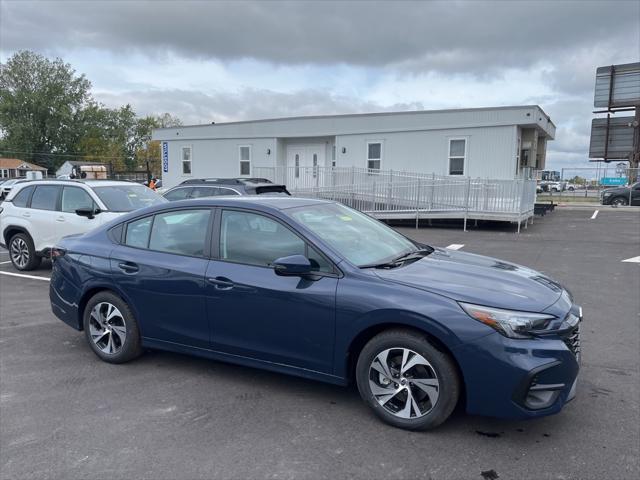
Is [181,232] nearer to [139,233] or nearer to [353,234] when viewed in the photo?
[139,233]

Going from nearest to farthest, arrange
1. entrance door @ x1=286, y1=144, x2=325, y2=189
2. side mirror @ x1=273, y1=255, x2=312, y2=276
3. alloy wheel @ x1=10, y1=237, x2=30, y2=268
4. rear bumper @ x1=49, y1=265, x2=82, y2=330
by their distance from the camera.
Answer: side mirror @ x1=273, y1=255, x2=312, y2=276 → rear bumper @ x1=49, y1=265, x2=82, y2=330 → alloy wheel @ x1=10, y1=237, x2=30, y2=268 → entrance door @ x1=286, y1=144, x2=325, y2=189

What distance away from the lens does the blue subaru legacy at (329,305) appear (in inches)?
119

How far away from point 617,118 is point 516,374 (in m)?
32.9

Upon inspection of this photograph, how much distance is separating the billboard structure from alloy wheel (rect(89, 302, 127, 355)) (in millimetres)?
32250

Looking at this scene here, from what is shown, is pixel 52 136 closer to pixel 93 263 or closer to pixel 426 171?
pixel 426 171

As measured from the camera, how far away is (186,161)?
23891mm

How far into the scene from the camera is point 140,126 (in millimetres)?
97125

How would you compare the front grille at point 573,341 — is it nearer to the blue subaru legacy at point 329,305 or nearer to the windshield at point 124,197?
the blue subaru legacy at point 329,305

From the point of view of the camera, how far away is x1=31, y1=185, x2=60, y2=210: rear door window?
8.89 meters

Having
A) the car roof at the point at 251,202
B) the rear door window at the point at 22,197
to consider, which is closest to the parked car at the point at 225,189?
the rear door window at the point at 22,197

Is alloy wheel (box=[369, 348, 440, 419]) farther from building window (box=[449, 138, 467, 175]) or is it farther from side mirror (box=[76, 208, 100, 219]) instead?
building window (box=[449, 138, 467, 175])

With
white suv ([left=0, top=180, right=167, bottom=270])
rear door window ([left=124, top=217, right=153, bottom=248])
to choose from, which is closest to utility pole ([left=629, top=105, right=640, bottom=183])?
white suv ([left=0, top=180, right=167, bottom=270])

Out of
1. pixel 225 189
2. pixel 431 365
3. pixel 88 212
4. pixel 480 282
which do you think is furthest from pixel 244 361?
pixel 225 189

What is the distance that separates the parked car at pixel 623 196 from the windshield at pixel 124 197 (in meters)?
25.6
